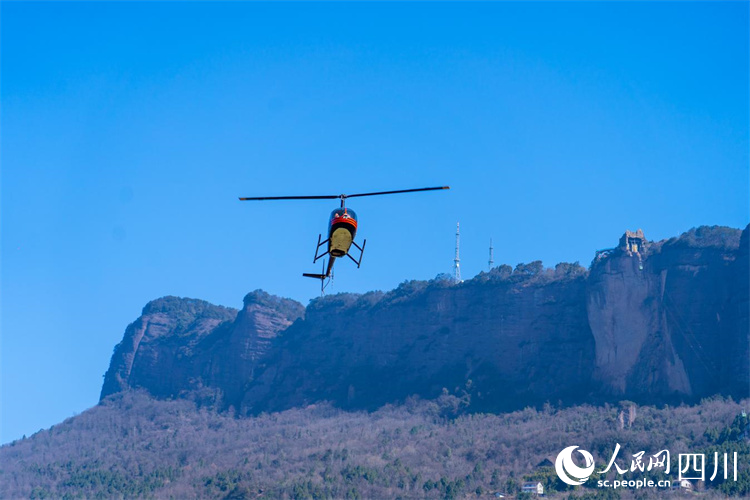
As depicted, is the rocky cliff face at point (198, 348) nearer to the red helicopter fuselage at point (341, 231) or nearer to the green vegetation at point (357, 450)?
the green vegetation at point (357, 450)

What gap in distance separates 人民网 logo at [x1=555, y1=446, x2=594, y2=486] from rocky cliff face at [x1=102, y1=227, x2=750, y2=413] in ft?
74.7

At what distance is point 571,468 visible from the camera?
108 meters

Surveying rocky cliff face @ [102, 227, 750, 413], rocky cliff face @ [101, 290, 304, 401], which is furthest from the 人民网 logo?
rocky cliff face @ [101, 290, 304, 401]

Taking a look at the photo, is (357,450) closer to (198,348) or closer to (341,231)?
(198,348)

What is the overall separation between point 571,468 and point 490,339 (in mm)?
47699

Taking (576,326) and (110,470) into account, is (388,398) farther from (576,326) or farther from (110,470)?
(110,470)

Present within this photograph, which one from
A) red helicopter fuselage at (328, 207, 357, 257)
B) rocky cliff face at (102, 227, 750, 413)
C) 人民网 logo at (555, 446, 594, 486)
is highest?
rocky cliff face at (102, 227, 750, 413)

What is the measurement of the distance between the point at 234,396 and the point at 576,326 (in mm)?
51057

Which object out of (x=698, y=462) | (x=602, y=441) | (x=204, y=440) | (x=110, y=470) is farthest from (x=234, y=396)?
(x=698, y=462)

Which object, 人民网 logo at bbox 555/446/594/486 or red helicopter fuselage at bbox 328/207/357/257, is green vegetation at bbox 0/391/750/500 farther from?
red helicopter fuselage at bbox 328/207/357/257

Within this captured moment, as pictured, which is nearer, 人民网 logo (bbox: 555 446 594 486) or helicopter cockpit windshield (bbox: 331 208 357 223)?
helicopter cockpit windshield (bbox: 331 208 357 223)

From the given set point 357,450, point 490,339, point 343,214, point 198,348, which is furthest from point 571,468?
point 198,348

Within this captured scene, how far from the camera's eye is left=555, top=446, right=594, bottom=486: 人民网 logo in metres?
106

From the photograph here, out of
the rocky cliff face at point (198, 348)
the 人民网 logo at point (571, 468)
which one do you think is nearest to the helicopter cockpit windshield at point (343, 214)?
the 人民网 logo at point (571, 468)
